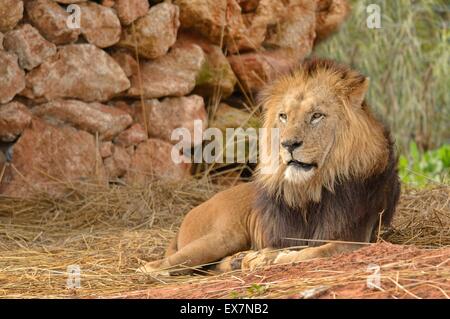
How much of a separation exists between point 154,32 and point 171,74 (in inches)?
15.1

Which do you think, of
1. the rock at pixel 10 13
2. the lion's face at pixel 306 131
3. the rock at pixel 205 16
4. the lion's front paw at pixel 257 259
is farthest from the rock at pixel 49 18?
the lion's front paw at pixel 257 259

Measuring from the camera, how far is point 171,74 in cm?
710

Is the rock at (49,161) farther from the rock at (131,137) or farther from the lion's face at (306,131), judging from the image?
the lion's face at (306,131)

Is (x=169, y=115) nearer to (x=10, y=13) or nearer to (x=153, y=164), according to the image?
(x=153, y=164)

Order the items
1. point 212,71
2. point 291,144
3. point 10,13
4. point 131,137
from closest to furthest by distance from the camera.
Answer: point 291,144 < point 10,13 < point 131,137 < point 212,71

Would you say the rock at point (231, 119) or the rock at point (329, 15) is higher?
the rock at point (329, 15)

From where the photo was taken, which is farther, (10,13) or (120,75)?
(120,75)

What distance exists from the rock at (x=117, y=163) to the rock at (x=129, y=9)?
0.94 metres

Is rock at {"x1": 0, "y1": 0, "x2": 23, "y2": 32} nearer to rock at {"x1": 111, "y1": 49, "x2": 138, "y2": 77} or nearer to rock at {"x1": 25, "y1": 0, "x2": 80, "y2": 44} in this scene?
rock at {"x1": 25, "y1": 0, "x2": 80, "y2": 44}

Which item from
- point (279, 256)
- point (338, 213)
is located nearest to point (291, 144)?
point (338, 213)

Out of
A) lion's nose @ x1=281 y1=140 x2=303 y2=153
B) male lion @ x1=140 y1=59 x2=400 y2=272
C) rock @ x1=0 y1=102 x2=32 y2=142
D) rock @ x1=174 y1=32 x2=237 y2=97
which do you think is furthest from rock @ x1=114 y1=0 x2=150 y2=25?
lion's nose @ x1=281 y1=140 x2=303 y2=153

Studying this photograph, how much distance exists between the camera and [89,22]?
6559 millimetres

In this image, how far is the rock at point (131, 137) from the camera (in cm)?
691

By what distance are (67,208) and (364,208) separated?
8.38 ft
